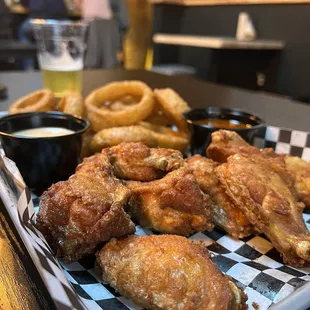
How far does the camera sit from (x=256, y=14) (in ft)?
25.5

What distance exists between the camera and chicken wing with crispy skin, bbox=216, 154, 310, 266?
1.19m

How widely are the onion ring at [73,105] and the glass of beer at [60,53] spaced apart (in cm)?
60

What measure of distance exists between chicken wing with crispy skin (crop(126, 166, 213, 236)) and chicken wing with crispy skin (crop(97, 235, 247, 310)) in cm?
19

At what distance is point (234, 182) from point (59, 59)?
175cm

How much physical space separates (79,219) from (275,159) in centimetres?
83

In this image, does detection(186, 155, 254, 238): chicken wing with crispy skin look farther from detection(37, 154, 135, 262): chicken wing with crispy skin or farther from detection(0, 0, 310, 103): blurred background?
detection(0, 0, 310, 103): blurred background

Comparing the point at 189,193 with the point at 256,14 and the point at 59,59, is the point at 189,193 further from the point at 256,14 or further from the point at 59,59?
the point at 256,14

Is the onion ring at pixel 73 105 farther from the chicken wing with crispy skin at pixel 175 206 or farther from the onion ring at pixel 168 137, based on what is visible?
the chicken wing with crispy skin at pixel 175 206

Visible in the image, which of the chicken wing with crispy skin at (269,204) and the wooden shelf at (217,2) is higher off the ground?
the wooden shelf at (217,2)

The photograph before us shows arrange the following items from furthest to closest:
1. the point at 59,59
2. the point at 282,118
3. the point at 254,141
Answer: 1. the point at 59,59
2. the point at 282,118
3. the point at 254,141

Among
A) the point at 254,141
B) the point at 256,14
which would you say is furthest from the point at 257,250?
the point at 256,14

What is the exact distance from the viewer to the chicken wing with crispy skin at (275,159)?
150 cm

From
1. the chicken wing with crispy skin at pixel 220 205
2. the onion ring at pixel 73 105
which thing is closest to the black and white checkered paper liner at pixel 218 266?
the chicken wing with crispy skin at pixel 220 205

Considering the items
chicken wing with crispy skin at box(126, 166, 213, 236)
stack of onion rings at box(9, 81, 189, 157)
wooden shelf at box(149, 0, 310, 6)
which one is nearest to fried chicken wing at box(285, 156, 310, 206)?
chicken wing with crispy skin at box(126, 166, 213, 236)
